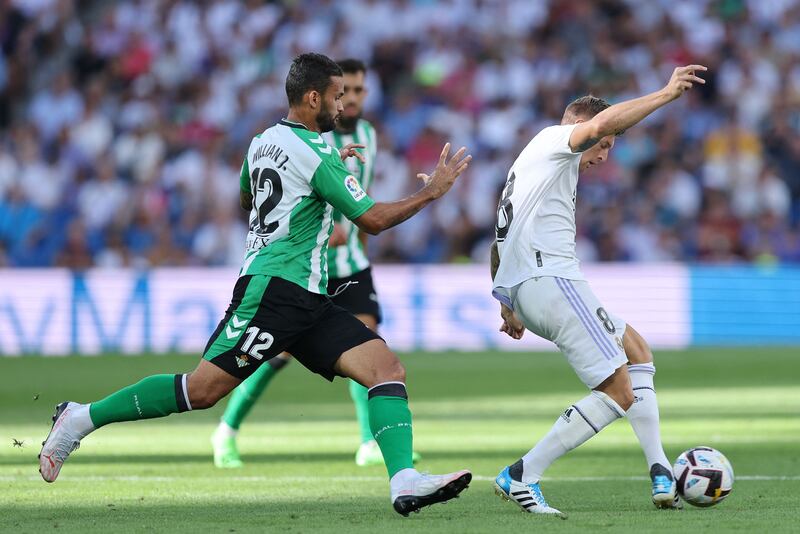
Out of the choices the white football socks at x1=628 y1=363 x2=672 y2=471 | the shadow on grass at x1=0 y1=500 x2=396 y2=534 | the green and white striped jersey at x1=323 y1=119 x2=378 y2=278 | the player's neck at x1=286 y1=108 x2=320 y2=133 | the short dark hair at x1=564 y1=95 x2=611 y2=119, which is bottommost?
the shadow on grass at x1=0 y1=500 x2=396 y2=534

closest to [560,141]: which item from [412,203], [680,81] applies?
[680,81]

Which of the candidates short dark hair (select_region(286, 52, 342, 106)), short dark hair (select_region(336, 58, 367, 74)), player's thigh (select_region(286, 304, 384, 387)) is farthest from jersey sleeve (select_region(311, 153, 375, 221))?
short dark hair (select_region(336, 58, 367, 74))

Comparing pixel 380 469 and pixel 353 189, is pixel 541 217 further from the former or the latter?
pixel 380 469

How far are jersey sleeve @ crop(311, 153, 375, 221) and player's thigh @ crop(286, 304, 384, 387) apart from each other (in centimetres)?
53

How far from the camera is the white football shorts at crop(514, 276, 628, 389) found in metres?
6.62

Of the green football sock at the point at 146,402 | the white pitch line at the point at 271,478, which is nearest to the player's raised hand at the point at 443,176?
the green football sock at the point at 146,402

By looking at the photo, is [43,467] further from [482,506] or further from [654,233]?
[654,233]

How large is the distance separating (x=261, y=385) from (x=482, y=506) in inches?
105

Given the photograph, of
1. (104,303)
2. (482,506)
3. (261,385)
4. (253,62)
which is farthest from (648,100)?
(253,62)

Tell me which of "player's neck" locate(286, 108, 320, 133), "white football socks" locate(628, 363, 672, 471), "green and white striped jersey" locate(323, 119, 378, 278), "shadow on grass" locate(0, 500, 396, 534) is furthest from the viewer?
"green and white striped jersey" locate(323, 119, 378, 278)

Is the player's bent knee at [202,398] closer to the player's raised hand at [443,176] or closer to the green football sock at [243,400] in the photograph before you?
the player's raised hand at [443,176]

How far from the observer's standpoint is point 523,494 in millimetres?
6602

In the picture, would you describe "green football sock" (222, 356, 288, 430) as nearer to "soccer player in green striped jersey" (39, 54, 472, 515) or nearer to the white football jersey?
"soccer player in green striped jersey" (39, 54, 472, 515)

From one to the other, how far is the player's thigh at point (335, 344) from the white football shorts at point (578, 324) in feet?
2.45
